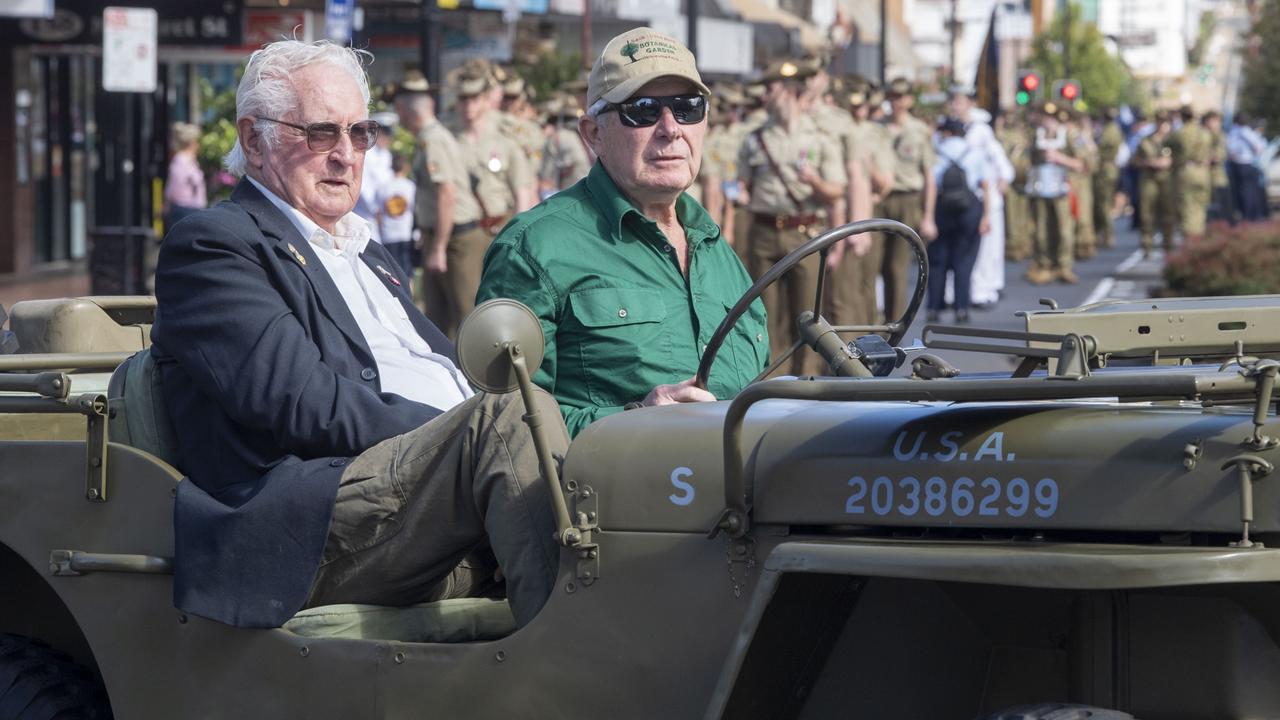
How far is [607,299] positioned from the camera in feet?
14.0

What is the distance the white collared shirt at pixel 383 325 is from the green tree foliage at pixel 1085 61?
70.0m

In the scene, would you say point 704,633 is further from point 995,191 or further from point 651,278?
point 995,191

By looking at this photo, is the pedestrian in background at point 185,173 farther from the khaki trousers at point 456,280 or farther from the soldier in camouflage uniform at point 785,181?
the soldier in camouflage uniform at point 785,181

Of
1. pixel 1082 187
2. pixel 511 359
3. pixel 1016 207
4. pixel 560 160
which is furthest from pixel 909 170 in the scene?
pixel 511 359

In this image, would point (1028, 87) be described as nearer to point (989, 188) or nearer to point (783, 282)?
point (989, 188)

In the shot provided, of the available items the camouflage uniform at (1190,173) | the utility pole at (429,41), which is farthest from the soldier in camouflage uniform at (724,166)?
the camouflage uniform at (1190,173)

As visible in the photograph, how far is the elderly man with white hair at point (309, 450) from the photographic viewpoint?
3459 mm

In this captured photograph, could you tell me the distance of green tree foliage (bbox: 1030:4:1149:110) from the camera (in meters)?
73.9

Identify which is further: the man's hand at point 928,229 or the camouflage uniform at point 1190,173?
the camouflage uniform at point 1190,173

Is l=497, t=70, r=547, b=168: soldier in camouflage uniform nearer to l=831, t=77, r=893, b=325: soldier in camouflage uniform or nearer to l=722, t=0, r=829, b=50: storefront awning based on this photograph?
l=831, t=77, r=893, b=325: soldier in camouflage uniform

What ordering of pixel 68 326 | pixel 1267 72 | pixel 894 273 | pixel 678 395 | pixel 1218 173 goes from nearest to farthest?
pixel 678 395, pixel 68 326, pixel 894 273, pixel 1218 173, pixel 1267 72

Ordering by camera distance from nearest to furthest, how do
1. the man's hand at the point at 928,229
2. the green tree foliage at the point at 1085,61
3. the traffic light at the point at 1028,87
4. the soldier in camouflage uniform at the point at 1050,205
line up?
the man's hand at the point at 928,229
the soldier in camouflage uniform at the point at 1050,205
the traffic light at the point at 1028,87
the green tree foliage at the point at 1085,61

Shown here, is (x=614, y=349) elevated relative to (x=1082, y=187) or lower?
lower

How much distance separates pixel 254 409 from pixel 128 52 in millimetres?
13762
